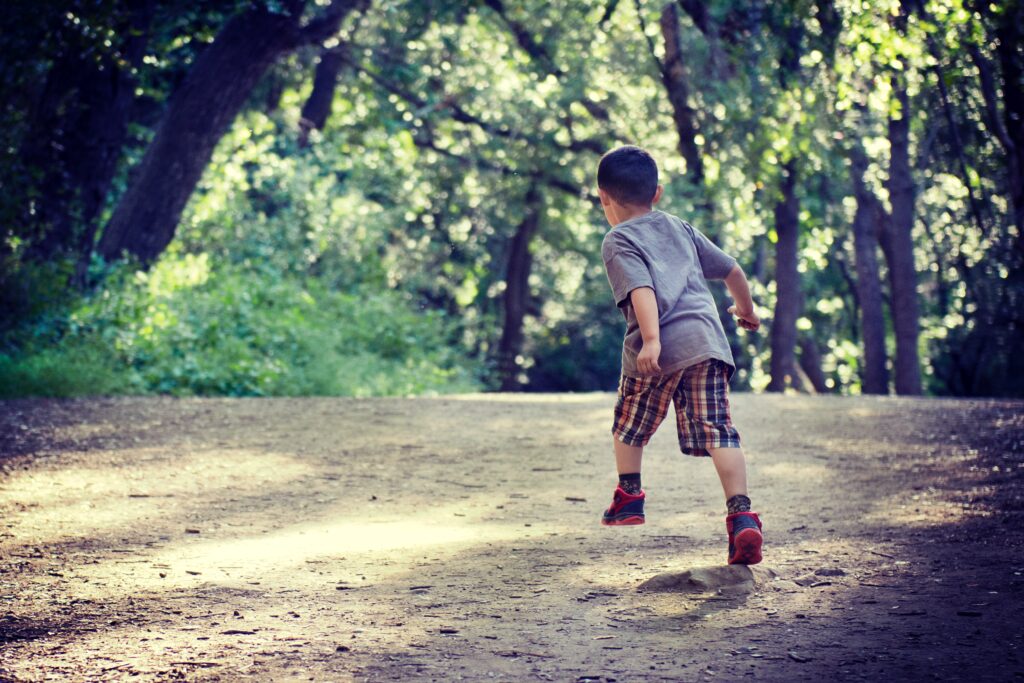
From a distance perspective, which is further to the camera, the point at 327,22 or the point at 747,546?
the point at 327,22

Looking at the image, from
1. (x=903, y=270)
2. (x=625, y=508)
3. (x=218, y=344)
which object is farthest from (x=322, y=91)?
(x=625, y=508)

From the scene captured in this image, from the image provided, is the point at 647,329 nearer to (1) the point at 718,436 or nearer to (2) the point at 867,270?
(1) the point at 718,436

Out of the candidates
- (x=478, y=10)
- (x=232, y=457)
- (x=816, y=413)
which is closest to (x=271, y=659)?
(x=232, y=457)

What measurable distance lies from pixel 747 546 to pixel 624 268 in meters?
1.08

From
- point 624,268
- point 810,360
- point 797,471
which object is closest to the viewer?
point 624,268

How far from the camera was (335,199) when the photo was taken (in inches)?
701

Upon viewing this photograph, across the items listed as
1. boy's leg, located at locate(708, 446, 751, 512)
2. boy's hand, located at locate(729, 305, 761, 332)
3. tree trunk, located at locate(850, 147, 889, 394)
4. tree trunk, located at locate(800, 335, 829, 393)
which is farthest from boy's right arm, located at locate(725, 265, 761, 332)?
tree trunk, located at locate(800, 335, 829, 393)

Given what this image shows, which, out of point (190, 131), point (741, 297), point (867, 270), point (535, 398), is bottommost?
point (535, 398)

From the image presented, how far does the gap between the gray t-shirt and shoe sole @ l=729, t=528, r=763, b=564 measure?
2.07ft

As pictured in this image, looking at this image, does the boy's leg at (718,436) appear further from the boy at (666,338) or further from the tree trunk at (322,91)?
the tree trunk at (322,91)

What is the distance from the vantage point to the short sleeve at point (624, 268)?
4062 mm

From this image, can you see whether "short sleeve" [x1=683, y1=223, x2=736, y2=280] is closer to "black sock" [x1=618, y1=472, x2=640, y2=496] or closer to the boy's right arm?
the boy's right arm

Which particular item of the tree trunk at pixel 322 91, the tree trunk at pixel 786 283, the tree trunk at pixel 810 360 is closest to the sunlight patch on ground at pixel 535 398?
the tree trunk at pixel 786 283

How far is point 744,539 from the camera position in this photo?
3838 millimetres
